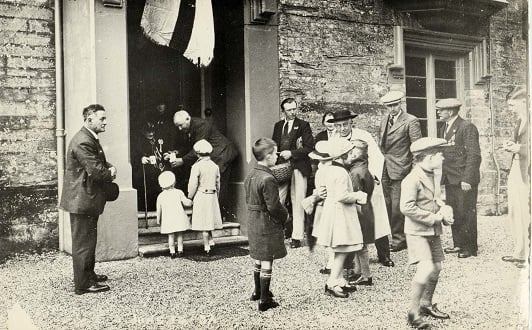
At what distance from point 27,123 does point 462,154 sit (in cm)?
494

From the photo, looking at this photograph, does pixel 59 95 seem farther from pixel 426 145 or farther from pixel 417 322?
pixel 417 322

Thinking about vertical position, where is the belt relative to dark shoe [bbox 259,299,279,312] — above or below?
above

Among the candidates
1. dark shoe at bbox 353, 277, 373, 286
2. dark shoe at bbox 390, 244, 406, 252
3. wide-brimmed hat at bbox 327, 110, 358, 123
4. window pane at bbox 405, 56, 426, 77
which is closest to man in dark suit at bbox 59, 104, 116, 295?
dark shoe at bbox 353, 277, 373, 286

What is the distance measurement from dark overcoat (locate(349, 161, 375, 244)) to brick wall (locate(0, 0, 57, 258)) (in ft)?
11.9

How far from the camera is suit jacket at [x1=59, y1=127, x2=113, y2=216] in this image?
15.1 feet

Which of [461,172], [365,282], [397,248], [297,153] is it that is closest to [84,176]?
[365,282]

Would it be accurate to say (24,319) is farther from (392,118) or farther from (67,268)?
(392,118)

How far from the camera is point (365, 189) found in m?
4.93

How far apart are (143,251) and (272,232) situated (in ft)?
8.23

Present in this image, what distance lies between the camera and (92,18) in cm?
593

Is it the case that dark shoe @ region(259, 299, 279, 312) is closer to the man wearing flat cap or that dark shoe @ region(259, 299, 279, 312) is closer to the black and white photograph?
the black and white photograph

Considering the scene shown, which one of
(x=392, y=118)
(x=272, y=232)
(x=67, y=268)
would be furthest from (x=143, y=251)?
(x=392, y=118)

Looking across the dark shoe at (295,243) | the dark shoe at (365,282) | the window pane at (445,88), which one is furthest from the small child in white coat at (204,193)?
the window pane at (445,88)

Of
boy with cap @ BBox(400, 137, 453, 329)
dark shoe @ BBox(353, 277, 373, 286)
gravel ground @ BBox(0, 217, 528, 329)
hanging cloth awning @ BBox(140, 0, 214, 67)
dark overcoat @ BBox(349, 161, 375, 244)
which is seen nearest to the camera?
boy with cap @ BBox(400, 137, 453, 329)
